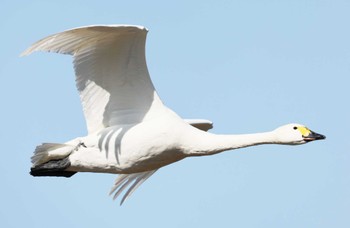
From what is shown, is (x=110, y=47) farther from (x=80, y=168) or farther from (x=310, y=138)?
(x=310, y=138)

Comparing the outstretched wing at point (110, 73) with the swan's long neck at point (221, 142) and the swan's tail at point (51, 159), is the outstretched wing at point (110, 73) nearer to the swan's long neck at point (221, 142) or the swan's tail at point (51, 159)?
the swan's tail at point (51, 159)

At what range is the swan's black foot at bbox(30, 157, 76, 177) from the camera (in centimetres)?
2169

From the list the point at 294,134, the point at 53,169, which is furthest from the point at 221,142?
the point at 53,169

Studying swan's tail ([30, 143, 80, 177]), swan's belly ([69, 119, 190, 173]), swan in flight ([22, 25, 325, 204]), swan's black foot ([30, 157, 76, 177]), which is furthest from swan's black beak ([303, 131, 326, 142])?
swan's black foot ([30, 157, 76, 177])

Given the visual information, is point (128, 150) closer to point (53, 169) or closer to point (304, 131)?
point (53, 169)

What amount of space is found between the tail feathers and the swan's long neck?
6.82ft

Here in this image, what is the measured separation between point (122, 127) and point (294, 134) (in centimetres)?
286

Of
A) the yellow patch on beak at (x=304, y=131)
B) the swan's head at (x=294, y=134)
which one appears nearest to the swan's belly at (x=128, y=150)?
the swan's head at (x=294, y=134)

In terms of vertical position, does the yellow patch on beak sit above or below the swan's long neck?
above

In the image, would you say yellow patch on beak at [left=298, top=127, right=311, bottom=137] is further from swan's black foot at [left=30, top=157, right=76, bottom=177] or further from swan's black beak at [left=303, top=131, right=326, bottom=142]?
swan's black foot at [left=30, top=157, right=76, bottom=177]

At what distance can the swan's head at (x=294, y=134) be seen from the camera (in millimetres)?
20984

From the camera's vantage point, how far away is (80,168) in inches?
853

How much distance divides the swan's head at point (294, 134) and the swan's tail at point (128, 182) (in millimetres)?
3242

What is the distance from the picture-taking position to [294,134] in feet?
68.9
